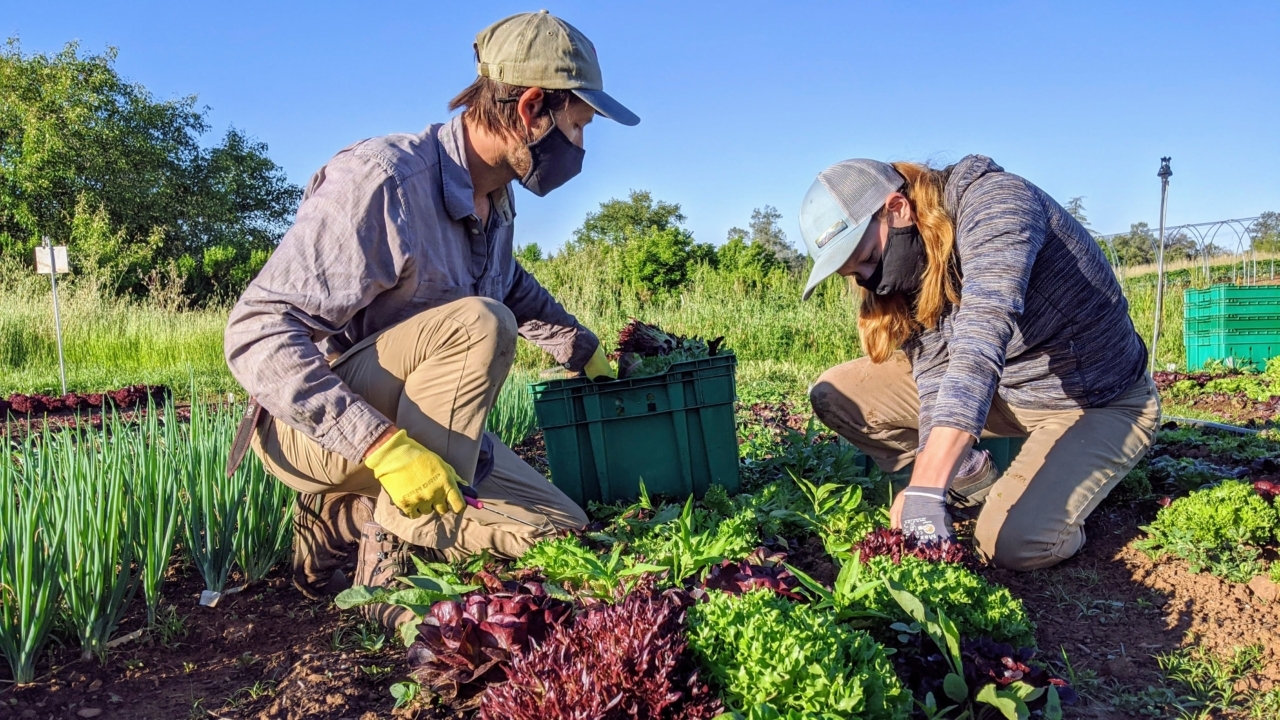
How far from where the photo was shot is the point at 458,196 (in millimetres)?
2434

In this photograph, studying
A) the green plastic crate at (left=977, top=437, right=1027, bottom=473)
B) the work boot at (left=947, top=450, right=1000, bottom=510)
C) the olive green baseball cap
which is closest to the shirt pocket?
the olive green baseball cap

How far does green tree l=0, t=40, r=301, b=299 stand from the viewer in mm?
23375

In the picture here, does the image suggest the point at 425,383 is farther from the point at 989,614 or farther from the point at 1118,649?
the point at 1118,649

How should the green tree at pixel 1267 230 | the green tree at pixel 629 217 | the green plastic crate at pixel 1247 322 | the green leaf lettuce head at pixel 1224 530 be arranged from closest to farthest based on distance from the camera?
the green leaf lettuce head at pixel 1224 530 → the green plastic crate at pixel 1247 322 → the green tree at pixel 1267 230 → the green tree at pixel 629 217

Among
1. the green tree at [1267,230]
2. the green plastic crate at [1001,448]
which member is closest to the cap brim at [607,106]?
the green plastic crate at [1001,448]

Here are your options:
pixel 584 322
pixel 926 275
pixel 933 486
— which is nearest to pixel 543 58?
pixel 926 275

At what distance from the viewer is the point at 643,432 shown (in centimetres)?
322

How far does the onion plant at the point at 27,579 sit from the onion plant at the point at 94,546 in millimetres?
38

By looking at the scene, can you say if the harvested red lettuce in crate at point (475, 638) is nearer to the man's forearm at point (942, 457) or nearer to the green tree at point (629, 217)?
the man's forearm at point (942, 457)

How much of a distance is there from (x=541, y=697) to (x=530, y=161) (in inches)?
62.2

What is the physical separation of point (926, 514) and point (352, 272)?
1569 mm

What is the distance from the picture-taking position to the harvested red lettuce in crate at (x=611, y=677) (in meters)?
1.35

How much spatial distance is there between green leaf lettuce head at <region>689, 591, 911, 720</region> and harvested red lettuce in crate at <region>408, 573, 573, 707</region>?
30cm

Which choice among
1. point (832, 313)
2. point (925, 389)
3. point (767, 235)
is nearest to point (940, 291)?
point (925, 389)
